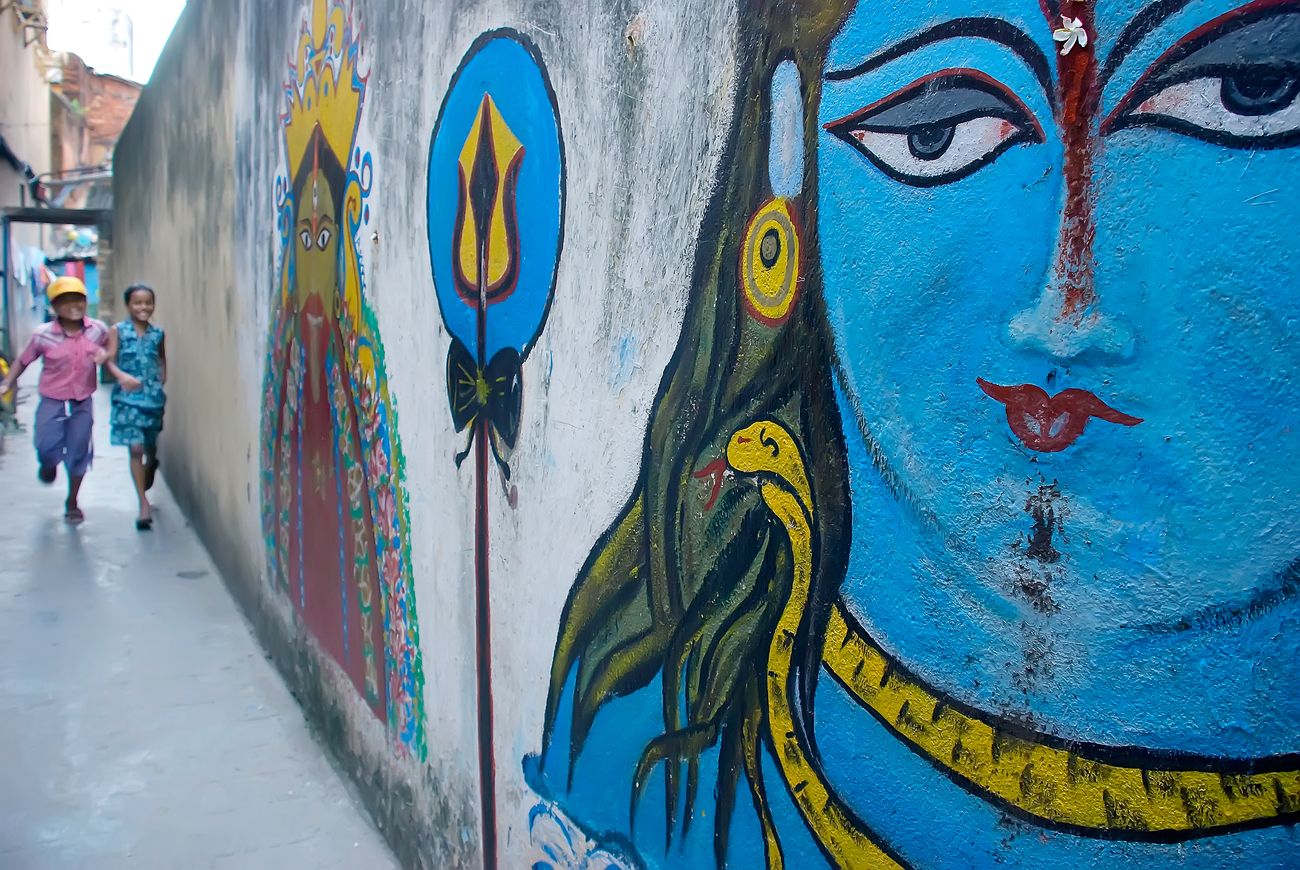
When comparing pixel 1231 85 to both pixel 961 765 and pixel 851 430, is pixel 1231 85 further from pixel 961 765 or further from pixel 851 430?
pixel 961 765

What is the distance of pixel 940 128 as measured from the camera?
111 centimetres

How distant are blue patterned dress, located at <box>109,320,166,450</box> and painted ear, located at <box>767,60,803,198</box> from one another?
6.22 metres

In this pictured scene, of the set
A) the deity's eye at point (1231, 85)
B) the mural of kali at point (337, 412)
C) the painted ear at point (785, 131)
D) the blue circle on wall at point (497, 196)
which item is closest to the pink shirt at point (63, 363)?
the mural of kali at point (337, 412)

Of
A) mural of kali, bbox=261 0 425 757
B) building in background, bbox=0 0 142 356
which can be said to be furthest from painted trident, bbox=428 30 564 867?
building in background, bbox=0 0 142 356

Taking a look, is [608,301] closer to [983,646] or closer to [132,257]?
[983,646]

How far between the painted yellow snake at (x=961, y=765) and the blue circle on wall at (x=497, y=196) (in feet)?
2.43

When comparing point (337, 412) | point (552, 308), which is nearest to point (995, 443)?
point (552, 308)

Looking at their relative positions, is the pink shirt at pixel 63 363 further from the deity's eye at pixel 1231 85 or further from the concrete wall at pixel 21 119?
the concrete wall at pixel 21 119

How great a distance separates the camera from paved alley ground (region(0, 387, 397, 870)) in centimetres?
293

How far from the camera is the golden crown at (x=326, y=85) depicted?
3.00 m

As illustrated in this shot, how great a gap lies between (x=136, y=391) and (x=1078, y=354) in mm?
6684

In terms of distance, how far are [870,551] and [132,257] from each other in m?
10.8

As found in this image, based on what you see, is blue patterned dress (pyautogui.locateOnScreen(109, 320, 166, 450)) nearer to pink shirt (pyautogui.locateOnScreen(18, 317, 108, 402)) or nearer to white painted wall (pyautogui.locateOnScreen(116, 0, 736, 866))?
pink shirt (pyautogui.locateOnScreen(18, 317, 108, 402))

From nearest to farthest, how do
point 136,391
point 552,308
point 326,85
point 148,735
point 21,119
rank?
point 552,308 < point 326,85 < point 148,735 < point 136,391 < point 21,119
